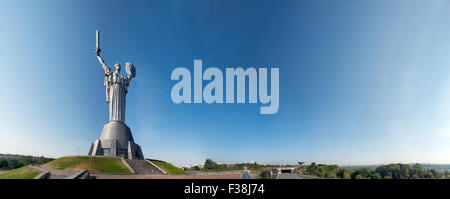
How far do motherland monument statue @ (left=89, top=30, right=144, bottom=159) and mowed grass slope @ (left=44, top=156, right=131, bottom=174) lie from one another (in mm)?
3751

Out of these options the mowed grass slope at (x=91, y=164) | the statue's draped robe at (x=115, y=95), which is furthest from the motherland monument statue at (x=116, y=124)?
the mowed grass slope at (x=91, y=164)

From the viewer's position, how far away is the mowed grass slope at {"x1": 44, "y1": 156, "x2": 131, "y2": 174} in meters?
17.4

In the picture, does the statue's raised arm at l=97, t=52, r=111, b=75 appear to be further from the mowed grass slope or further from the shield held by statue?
the mowed grass slope

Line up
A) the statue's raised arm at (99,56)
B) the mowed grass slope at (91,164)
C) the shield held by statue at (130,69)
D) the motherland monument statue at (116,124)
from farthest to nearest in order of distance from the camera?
the shield held by statue at (130,69), the statue's raised arm at (99,56), the motherland monument statue at (116,124), the mowed grass slope at (91,164)

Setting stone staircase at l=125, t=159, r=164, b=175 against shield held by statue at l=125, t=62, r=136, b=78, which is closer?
stone staircase at l=125, t=159, r=164, b=175

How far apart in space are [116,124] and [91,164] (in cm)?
847

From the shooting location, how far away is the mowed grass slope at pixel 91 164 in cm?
1736

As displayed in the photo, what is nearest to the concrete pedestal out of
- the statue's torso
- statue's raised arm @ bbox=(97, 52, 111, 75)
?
the statue's torso

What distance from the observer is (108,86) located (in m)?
28.0

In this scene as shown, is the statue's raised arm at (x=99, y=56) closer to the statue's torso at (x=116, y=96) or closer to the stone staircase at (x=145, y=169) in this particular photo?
the statue's torso at (x=116, y=96)

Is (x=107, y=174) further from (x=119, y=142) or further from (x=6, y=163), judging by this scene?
(x=6, y=163)
